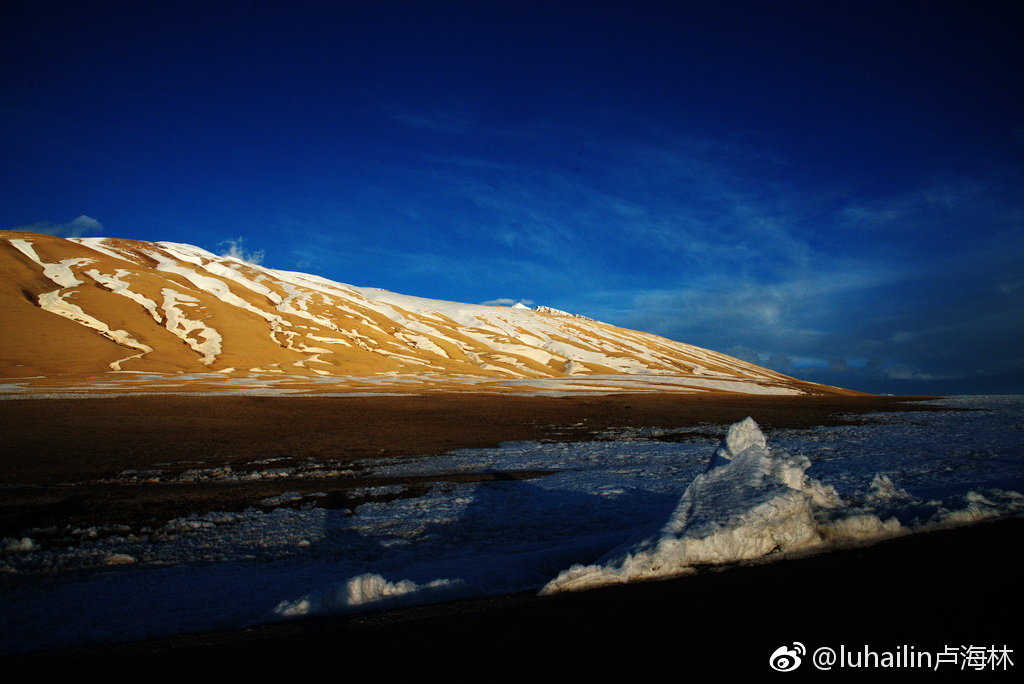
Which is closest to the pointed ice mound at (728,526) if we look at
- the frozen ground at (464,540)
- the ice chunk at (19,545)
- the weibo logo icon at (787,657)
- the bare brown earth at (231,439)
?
the frozen ground at (464,540)

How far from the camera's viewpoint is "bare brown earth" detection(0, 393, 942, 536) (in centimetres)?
1403

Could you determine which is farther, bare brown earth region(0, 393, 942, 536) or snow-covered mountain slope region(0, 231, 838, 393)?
snow-covered mountain slope region(0, 231, 838, 393)

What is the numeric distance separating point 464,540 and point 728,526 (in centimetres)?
508

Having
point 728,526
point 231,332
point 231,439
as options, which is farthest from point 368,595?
point 231,332

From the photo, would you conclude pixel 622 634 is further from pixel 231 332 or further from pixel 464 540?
pixel 231 332

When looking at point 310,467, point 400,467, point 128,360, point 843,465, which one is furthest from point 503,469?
point 128,360

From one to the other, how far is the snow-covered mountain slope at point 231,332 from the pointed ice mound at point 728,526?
300 ft

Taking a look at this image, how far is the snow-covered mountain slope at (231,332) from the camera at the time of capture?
88875mm

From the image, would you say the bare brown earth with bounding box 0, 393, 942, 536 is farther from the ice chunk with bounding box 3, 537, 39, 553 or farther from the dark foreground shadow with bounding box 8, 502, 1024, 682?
the dark foreground shadow with bounding box 8, 502, 1024, 682

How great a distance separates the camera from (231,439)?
85.1ft

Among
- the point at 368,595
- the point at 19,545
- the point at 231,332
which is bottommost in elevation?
the point at 19,545

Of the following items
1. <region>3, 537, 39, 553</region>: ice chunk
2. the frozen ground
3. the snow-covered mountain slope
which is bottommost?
<region>3, 537, 39, 553</region>: ice chunk

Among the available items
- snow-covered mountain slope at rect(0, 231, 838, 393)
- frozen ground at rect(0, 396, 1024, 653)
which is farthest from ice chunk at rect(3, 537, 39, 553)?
snow-covered mountain slope at rect(0, 231, 838, 393)

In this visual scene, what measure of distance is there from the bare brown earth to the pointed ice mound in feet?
26.8
